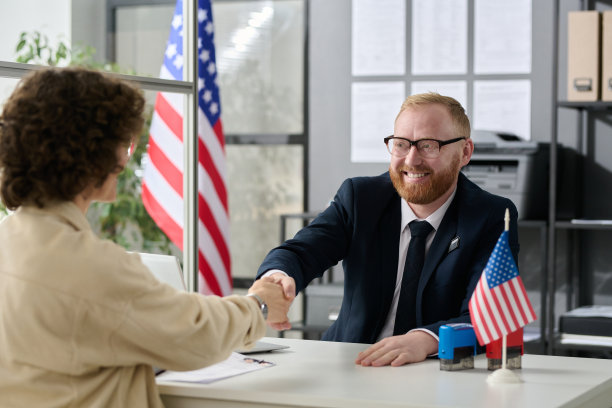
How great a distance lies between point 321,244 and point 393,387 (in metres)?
0.87

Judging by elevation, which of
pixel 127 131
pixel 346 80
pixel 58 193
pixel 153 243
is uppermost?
pixel 346 80

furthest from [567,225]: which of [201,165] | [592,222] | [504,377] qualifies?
[504,377]

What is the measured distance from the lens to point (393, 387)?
174 centimetres

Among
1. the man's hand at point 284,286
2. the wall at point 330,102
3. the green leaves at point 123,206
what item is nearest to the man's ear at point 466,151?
the man's hand at point 284,286

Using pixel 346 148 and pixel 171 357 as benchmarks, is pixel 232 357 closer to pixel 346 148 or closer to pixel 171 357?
pixel 171 357

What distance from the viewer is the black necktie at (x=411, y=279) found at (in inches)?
95.7

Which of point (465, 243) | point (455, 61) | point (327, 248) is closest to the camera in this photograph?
point (465, 243)

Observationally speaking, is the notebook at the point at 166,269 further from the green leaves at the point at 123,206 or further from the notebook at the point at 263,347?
the green leaves at the point at 123,206

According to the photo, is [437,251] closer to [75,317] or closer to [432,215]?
[432,215]

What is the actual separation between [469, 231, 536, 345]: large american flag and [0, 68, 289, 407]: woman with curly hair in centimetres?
60

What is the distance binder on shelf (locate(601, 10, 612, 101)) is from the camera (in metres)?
3.88

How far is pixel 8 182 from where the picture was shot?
151 cm

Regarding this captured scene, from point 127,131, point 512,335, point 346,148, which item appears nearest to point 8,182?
point 127,131

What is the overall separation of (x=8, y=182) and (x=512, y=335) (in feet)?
3.54
